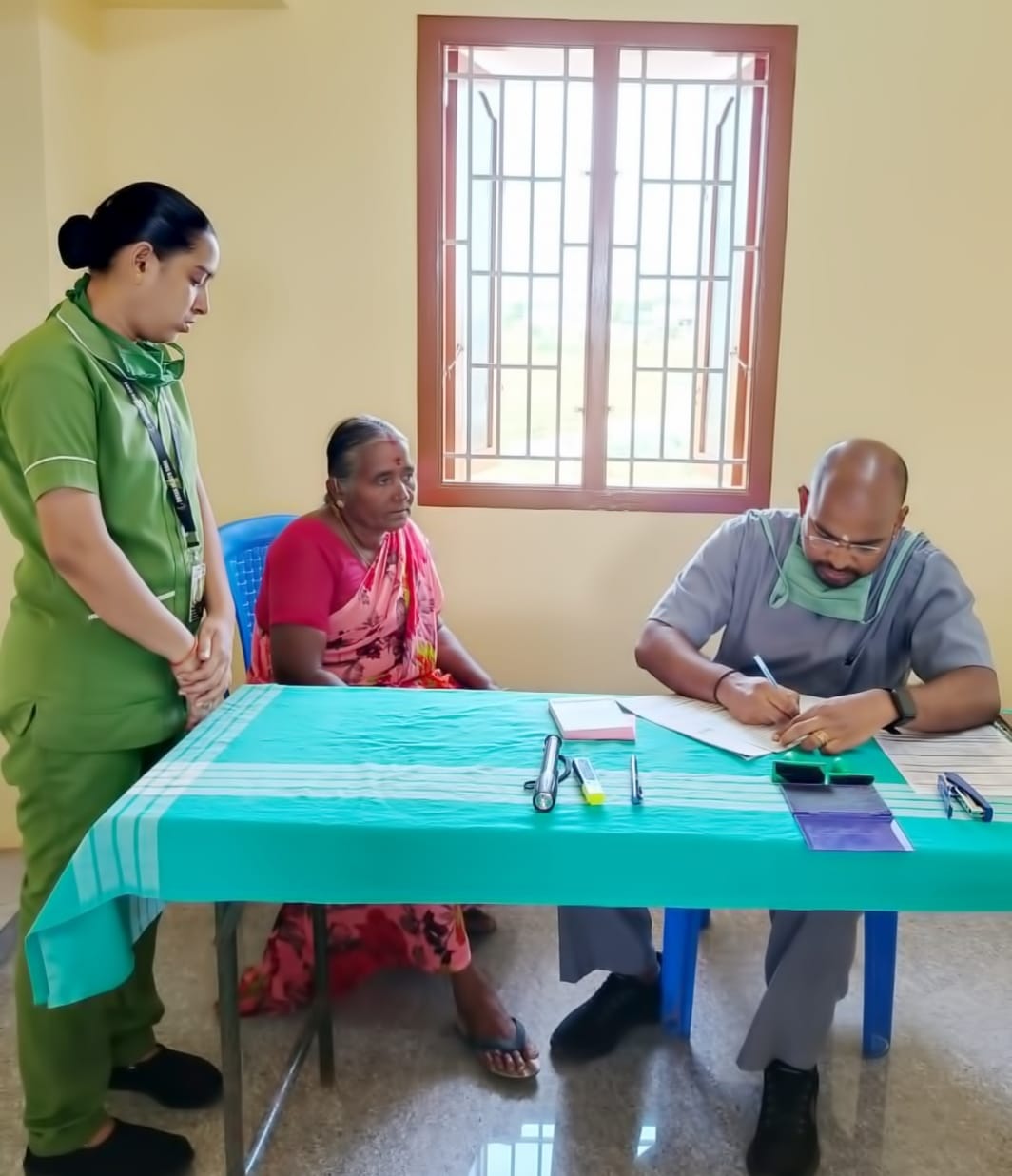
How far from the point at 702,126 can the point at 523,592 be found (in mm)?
1310

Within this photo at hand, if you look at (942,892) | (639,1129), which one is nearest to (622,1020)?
(639,1129)

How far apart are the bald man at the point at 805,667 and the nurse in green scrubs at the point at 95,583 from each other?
769mm

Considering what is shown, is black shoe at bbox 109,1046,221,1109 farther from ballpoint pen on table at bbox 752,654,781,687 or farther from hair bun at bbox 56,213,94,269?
hair bun at bbox 56,213,94,269

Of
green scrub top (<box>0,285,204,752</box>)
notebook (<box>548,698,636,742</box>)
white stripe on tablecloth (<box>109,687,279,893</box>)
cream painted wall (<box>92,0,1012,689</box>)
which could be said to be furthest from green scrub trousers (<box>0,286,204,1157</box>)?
cream painted wall (<box>92,0,1012,689</box>)

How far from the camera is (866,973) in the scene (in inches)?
76.0

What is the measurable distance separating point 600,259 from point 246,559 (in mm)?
1185

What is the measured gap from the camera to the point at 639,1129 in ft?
5.69

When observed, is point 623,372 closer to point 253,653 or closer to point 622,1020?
point 253,653

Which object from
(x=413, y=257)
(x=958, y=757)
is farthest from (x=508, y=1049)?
(x=413, y=257)

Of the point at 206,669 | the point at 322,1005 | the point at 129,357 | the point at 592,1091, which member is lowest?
the point at 592,1091

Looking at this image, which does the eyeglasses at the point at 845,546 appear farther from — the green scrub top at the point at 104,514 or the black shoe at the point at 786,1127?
the green scrub top at the point at 104,514

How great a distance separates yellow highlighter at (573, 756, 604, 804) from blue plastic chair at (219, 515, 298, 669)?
1.14m

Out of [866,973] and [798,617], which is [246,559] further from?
[866,973]

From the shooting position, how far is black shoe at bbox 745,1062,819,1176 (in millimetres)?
1642
